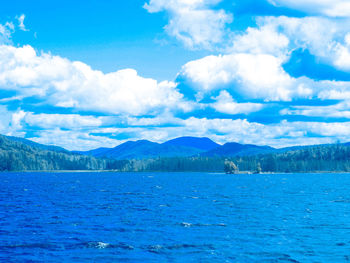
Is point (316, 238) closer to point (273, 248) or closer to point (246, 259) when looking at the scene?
point (273, 248)

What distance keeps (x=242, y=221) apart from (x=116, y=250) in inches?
1090

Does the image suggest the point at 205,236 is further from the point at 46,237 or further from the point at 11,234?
the point at 11,234

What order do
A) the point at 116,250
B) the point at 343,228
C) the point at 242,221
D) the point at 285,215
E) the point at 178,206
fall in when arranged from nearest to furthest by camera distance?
the point at 116,250, the point at 343,228, the point at 242,221, the point at 285,215, the point at 178,206

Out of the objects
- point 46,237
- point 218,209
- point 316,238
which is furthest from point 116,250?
point 218,209

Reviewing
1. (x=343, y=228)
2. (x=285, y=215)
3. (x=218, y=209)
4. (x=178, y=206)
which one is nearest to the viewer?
(x=343, y=228)

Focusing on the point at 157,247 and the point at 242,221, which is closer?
the point at 157,247

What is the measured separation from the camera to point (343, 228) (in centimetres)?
6272

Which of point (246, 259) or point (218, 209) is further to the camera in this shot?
point (218, 209)

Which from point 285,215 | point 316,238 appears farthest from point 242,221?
point 316,238

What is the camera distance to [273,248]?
4925 cm

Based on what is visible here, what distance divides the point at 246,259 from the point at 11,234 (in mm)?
33060

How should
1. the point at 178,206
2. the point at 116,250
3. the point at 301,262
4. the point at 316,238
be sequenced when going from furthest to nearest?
the point at 178,206 → the point at 316,238 → the point at 116,250 → the point at 301,262

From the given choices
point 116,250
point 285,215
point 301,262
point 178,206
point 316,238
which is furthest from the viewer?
point 178,206

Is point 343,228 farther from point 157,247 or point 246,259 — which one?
point 157,247
